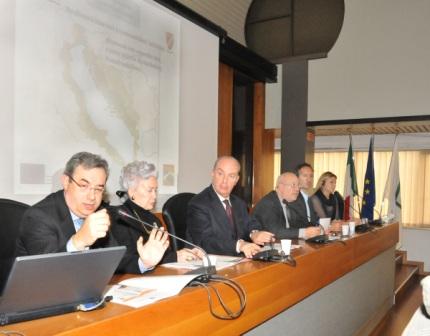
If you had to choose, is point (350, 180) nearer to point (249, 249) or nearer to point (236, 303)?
point (249, 249)

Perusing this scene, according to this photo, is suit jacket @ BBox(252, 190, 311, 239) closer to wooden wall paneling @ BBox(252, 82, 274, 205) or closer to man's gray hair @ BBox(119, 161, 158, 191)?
man's gray hair @ BBox(119, 161, 158, 191)

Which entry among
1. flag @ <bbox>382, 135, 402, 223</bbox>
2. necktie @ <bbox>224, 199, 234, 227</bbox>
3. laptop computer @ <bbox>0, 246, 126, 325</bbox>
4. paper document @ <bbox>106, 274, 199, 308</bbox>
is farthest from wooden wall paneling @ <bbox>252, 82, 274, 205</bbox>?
laptop computer @ <bbox>0, 246, 126, 325</bbox>

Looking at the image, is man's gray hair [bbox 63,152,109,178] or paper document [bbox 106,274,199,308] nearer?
paper document [bbox 106,274,199,308]

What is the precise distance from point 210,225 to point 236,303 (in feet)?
3.01

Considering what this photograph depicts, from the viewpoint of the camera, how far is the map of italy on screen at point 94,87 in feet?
7.95

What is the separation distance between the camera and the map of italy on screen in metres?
2.42

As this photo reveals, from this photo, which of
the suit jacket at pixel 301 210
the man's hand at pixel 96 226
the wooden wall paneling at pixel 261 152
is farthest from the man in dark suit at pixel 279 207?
the wooden wall paneling at pixel 261 152

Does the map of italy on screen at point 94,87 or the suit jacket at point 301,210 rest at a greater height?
the map of italy on screen at point 94,87

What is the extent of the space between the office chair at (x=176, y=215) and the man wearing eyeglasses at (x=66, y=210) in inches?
33.2

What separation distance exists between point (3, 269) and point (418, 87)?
540 cm

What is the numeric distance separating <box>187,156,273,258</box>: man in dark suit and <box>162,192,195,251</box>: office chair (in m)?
0.10

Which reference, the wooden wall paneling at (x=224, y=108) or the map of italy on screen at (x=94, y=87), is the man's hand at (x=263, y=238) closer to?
the map of italy on screen at (x=94, y=87)

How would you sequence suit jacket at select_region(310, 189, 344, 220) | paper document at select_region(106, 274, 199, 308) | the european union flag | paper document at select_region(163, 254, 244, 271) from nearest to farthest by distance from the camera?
paper document at select_region(106, 274, 199, 308)
paper document at select_region(163, 254, 244, 271)
suit jacket at select_region(310, 189, 344, 220)
the european union flag

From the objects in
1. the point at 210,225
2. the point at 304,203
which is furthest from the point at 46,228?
the point at 304,203
